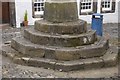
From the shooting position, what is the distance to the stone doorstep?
8.35 m

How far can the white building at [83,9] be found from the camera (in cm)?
1508

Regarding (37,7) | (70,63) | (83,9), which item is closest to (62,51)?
(70,63)

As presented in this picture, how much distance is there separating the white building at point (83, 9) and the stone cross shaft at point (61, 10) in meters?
5.86

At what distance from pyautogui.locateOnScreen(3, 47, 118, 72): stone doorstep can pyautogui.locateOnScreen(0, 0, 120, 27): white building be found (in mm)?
6393

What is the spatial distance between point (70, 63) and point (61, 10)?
6.12ft

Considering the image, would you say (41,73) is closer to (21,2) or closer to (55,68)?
(55,68)

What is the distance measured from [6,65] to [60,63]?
167 cm

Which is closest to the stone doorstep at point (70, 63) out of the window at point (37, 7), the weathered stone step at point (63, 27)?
the weathered stone step at point (63, 27)

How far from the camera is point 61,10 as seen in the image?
9297 mm

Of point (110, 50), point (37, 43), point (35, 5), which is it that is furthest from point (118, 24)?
point (37, 43)

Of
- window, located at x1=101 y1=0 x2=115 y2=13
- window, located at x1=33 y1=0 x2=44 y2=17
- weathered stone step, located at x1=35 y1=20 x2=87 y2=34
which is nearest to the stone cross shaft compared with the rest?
weathered stone step, located at x1=35 y1=20 x2=87 y2=34

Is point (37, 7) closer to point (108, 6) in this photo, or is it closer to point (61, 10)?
point (108, 6)

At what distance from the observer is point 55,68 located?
842 centimetres

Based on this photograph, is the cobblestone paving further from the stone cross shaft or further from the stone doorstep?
the stone cross shaft
